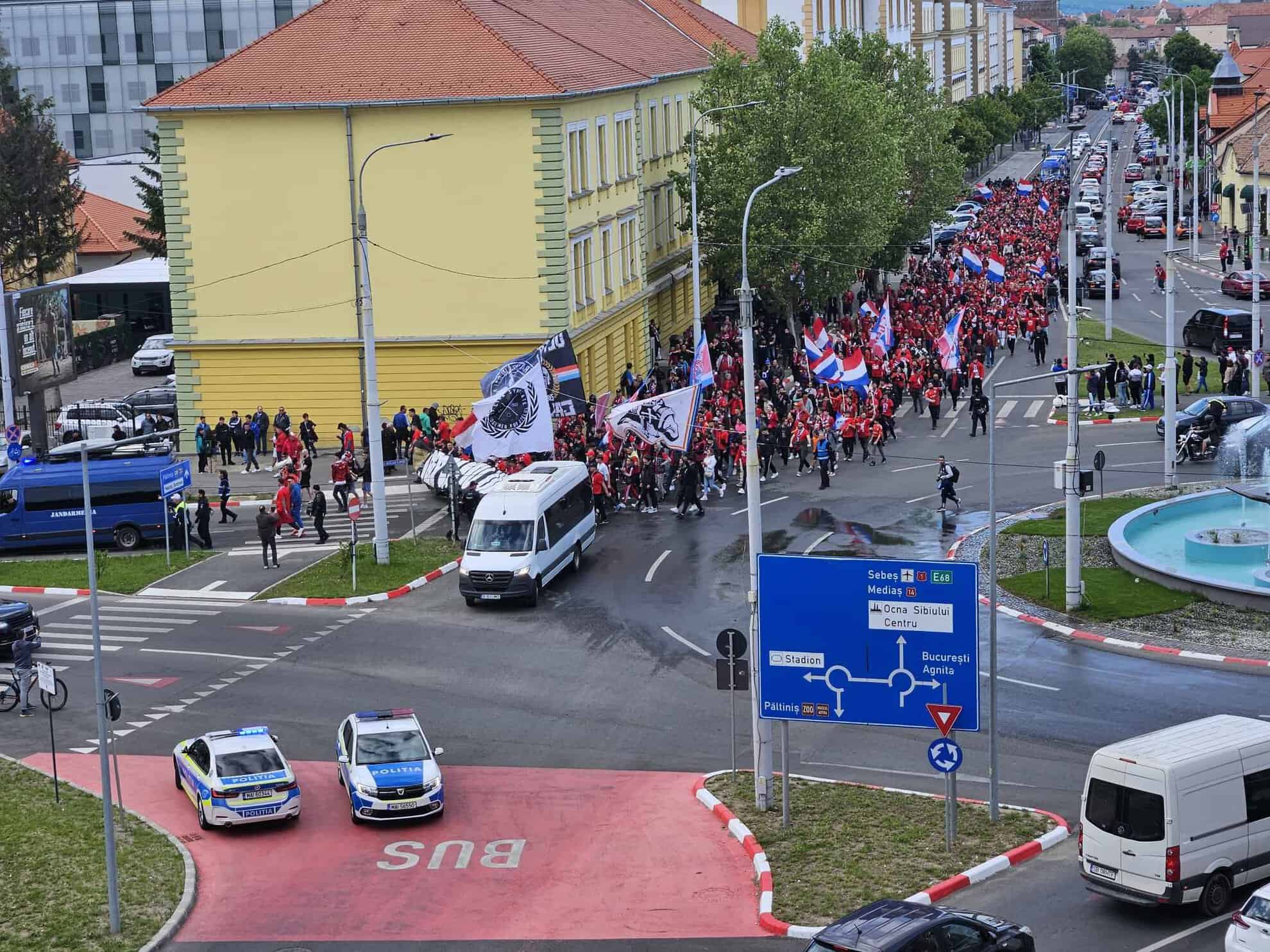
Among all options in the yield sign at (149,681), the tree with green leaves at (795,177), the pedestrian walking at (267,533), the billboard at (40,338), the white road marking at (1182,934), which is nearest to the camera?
the white road marking at (1182,934)

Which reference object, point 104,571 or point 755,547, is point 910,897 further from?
point 104,571

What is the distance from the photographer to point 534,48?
57.4 metres

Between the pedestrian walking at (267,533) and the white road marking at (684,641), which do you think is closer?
the white road marking at (684,641)

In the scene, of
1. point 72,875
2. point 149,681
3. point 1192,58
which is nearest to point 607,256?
point 149,681

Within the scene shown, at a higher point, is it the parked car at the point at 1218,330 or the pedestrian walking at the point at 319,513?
the parked car at the point at 1218,330

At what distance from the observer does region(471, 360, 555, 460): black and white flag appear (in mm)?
41875

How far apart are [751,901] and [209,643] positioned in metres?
16.9

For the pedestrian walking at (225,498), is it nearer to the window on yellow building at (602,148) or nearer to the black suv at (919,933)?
the window on yellow building at (602,148)

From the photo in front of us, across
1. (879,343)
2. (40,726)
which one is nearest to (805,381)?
(879,343)

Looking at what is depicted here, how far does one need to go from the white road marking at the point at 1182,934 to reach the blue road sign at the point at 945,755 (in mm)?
3748

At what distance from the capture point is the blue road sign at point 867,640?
944 inches

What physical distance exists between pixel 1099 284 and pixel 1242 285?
7716 millimetres

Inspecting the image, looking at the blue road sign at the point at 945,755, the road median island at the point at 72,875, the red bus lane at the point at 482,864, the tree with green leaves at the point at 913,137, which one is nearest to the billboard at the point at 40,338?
the red bus lane at the point at 482,864

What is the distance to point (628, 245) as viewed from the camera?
2569 inches
